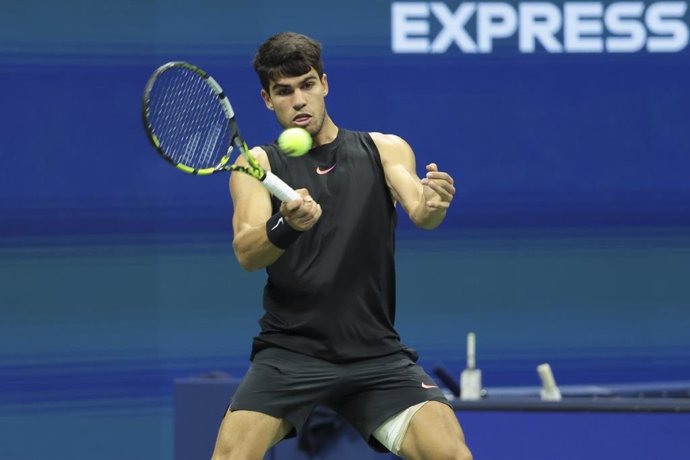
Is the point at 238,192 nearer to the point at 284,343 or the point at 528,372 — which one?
the point at 284,343

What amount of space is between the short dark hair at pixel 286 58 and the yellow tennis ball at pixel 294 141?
0.62ft

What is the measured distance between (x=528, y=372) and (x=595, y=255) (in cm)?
53

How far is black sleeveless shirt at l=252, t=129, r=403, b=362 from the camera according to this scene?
14.1ft

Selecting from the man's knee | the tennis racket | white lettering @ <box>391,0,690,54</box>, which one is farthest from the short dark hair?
white lettering @ <box>391,0,690,54</box>

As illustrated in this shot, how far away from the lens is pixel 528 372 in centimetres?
634

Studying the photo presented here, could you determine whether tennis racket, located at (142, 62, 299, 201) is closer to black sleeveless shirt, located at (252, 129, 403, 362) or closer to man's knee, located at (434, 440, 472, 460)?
black sleeveless shirt, located at (252, 129, 403, 362)

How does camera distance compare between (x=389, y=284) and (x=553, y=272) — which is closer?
(x=389, y=284)

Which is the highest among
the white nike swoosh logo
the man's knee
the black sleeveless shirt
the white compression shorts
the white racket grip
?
the white nike swoosh logo

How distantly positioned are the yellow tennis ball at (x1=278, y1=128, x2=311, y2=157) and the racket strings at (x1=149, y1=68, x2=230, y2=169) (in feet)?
0.98

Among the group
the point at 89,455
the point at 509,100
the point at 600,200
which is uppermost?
the point at 509,100

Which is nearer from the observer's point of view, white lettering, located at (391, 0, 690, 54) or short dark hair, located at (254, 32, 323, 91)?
short dark hair, located at (254, 32, 323, 91)

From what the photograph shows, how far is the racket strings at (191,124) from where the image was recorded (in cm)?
450

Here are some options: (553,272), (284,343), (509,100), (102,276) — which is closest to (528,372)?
(553,272)

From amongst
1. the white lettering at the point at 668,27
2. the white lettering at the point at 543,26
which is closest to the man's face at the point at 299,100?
the white lettering at the point at 543,26
